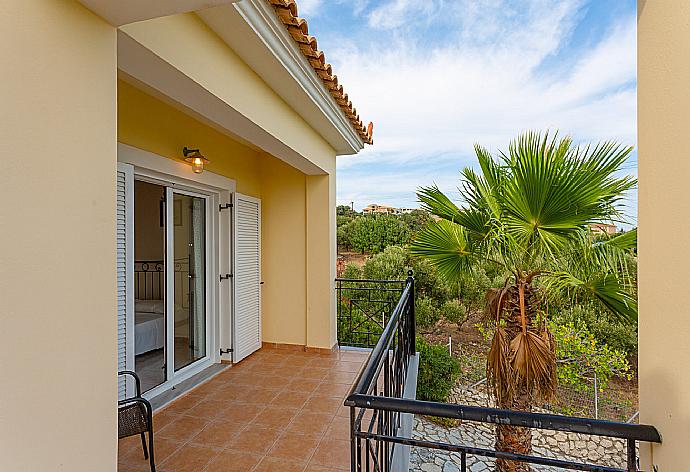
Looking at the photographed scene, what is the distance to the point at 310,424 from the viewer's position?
2.97 meters

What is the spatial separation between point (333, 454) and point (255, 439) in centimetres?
62

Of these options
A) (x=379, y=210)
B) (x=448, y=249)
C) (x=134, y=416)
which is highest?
(x=379, y=210)

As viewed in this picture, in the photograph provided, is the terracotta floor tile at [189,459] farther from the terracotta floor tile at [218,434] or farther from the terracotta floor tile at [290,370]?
the terracotta floor tile at [290,370]

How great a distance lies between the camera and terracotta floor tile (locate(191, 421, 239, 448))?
2.70 m

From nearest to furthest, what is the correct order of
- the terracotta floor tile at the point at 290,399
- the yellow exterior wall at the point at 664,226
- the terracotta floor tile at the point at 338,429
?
1. the yellow exterior wall at the point at 664,226
2. the terracotta floor tile at the point at 338,429
3. the terracotta floor tile at the point at 290,399

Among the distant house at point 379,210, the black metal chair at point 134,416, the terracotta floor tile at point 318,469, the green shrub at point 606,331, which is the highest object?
the distant house at point 379,210

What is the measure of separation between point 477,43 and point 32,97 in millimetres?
7340

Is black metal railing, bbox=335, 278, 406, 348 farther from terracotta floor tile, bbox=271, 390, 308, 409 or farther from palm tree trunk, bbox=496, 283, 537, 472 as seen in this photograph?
palm tree trunk, bbox=496, 283, 537, 472

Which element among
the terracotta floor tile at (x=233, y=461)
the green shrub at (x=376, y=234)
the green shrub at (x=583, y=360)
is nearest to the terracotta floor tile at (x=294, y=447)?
the terracotta floor tile at (x=233, y=461)

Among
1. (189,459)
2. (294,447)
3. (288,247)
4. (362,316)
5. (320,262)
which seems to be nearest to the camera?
(189,459)

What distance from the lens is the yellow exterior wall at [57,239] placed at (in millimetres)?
939

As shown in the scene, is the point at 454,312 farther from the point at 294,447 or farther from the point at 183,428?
the point at 183,428

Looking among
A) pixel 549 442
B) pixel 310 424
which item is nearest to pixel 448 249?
pixel 310 424

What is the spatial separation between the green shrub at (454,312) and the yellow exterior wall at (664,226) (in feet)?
22.9
